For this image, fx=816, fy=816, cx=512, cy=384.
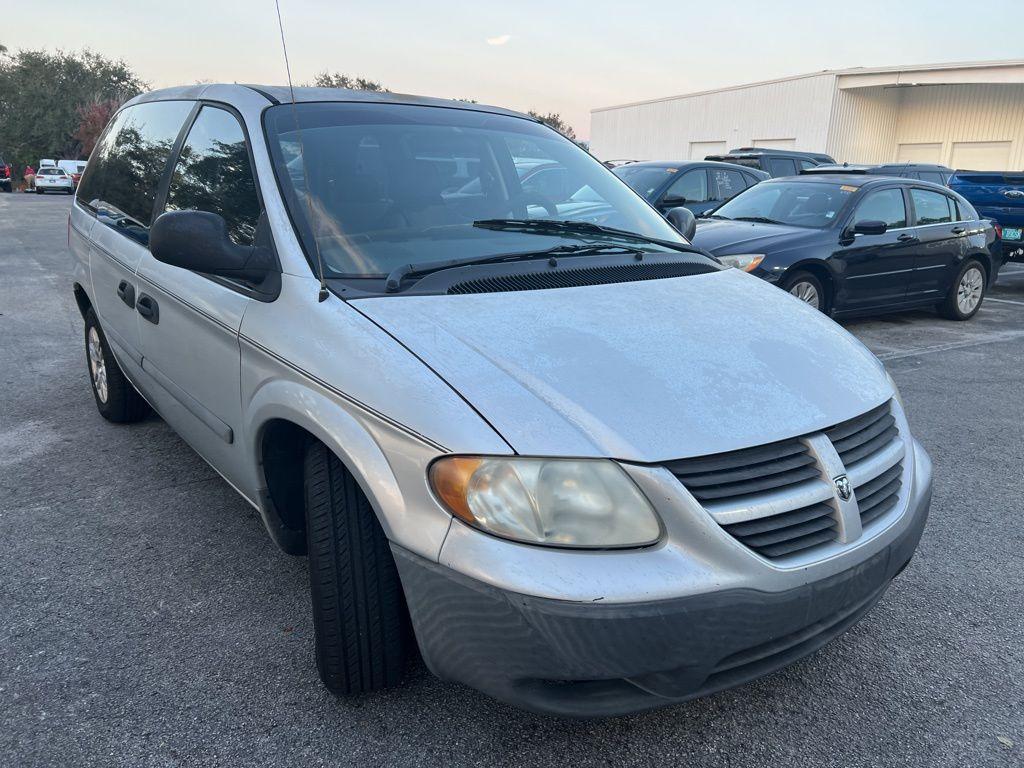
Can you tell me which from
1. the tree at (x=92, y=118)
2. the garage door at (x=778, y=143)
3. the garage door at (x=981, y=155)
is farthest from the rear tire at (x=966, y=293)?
the tree at (x=92, y=118)

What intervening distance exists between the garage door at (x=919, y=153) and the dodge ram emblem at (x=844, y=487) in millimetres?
30836

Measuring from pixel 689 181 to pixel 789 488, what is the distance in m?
9.32

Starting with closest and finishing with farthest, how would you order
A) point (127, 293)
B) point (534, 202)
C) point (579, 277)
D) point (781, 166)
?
point (579, 277)
point (534, 202)
point (127, 293)
point (781, 166)

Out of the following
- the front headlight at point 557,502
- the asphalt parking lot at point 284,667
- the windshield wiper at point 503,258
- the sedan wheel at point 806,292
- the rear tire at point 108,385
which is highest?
the windshield wiper at point 503,258

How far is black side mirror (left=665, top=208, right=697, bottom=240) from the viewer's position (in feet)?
11.6

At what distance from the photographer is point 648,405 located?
1.90 metres

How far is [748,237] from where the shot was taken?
23.8 ft

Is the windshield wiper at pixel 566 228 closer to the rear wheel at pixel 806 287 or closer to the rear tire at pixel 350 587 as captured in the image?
the rear tire at pixel 350 587

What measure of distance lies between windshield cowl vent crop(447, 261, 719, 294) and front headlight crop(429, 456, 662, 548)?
29.0 inches

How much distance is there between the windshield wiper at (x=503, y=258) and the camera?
235 cm

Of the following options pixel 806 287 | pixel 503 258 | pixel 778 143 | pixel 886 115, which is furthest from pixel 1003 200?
pixel 778 143

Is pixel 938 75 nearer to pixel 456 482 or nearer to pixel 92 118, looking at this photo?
pixel 456 482

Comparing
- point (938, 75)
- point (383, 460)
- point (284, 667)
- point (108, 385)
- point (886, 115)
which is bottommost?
point (284, 667)

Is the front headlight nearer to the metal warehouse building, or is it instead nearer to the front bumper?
the front bumper
